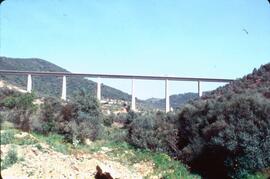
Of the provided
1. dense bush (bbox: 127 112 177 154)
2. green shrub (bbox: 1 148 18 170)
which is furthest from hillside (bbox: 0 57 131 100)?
green shrub (bbox: 1 148 18 170)

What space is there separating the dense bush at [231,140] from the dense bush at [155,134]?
76 cm

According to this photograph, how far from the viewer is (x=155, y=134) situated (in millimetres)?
24156

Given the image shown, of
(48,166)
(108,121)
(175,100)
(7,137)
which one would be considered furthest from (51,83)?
(48,166)

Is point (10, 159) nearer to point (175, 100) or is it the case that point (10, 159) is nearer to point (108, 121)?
point (108, 121)

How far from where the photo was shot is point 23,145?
14703mm

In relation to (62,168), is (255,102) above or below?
above

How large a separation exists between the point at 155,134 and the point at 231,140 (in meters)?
5.84

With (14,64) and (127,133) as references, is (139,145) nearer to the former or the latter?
(127,133)

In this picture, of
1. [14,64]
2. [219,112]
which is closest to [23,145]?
[219,112]

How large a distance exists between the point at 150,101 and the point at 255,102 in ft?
180

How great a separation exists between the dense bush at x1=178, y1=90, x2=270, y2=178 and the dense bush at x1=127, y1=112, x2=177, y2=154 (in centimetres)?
76

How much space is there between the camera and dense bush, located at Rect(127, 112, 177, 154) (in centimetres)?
2306

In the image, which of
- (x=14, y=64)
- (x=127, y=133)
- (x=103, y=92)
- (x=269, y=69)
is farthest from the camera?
(x=103, y=92)

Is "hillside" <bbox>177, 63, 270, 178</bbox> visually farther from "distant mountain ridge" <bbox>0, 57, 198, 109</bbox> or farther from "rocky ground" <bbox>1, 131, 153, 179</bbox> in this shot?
"distant mountain ridge" <bbox>0, 57, 198, 109</bbox>
